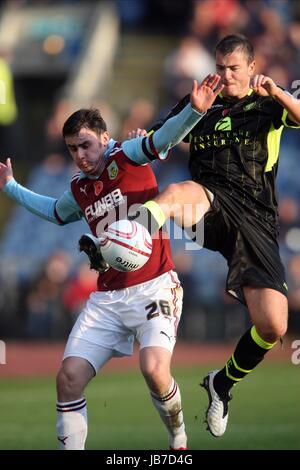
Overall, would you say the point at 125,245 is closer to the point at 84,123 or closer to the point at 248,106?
the point at 84,123

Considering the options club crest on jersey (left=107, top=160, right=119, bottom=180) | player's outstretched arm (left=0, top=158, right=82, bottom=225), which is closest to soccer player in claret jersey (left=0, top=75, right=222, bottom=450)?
club crest on jersey (left=107, top=160, right=119, bottom=180)

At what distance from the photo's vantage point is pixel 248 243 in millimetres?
8062

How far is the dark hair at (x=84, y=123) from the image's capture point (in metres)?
7.61

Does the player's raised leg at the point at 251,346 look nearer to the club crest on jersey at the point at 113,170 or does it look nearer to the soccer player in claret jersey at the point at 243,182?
the soccer player in claret jersey at the point at 243,182

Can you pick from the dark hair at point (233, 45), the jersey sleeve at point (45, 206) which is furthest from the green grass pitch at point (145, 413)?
the dark hair at point (233, 45)

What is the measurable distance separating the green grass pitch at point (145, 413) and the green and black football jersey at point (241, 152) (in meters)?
2.12

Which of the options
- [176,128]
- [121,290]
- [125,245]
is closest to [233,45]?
[176,128]

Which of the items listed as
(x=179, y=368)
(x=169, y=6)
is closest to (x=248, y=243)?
(x=179, y=368)

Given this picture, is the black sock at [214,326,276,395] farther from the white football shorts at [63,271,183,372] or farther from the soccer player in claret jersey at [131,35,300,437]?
the white football shorts at [63,271,183,372]

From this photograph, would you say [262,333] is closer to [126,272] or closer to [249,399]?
[126,272]

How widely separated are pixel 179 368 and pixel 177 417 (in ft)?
26.8

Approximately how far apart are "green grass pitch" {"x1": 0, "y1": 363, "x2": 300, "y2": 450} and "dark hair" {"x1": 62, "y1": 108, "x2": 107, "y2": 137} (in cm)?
282

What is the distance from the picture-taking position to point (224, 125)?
806cm

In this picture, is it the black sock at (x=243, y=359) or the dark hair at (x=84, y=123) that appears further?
the black sock at (x=243, y=359)
